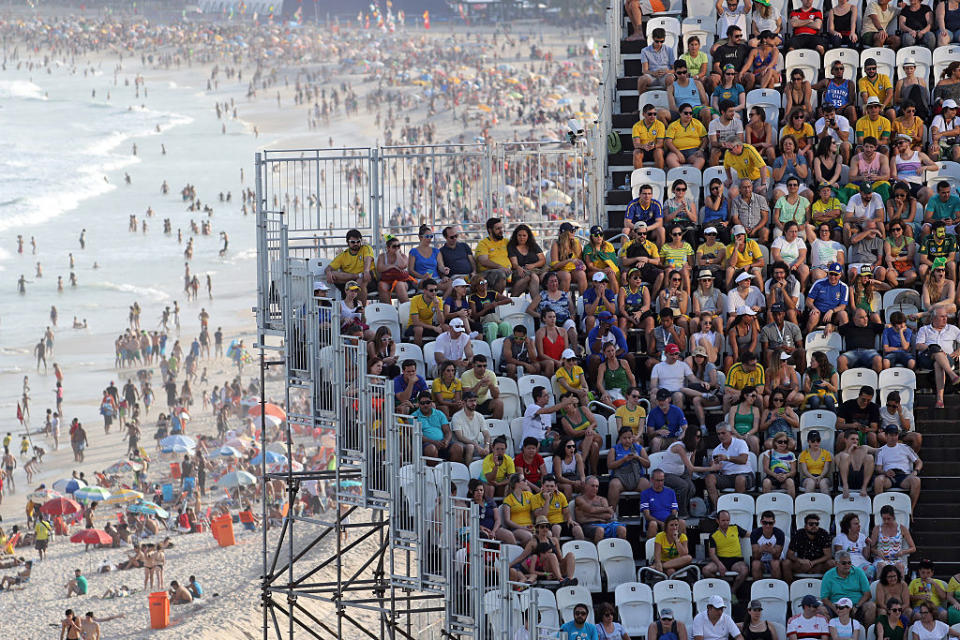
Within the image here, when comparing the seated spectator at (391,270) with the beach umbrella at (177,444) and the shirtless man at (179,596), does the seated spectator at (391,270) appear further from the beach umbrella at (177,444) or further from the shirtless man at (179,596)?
the beach umbrella at (177,444)

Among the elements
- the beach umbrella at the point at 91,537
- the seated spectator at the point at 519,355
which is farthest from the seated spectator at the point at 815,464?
the beach umbrella at the point at 91,537

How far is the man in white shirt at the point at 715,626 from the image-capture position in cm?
1236

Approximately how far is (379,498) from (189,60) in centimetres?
10803

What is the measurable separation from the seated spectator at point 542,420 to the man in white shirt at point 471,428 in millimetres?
391

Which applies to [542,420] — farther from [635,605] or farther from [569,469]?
[635,605]

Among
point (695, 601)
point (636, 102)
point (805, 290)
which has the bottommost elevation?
point (695, 601)

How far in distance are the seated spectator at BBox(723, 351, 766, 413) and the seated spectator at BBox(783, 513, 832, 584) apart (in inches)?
65.0

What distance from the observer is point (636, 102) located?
1834cm

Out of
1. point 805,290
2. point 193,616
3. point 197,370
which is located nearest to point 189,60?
point 197,370

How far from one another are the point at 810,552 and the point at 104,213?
58855 millimetres

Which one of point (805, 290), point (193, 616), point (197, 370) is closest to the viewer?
point (805, 290)

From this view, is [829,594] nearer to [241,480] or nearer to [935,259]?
[935,259]

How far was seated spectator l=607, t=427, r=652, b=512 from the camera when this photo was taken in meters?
13.9

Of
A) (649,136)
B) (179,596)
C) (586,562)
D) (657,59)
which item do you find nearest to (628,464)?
(586,562)
